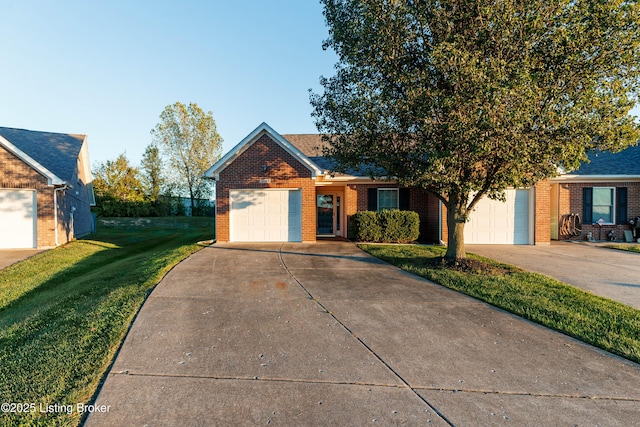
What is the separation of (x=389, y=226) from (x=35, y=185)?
15.2 m

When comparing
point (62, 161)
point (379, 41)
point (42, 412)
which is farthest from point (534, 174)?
point (62, 161)

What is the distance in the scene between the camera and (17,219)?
13.4 metres

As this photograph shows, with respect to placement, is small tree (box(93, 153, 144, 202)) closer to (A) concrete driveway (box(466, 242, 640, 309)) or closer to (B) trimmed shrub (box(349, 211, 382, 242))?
(B) trimmed shrub (box(349, 211, 382, 242))

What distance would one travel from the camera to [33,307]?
6562 mm

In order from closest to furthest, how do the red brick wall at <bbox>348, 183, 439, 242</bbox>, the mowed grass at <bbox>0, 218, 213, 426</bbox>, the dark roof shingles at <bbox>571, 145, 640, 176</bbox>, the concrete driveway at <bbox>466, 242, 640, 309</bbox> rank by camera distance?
the mowed grass at <bbox>0, 218, 213, 426</bbox>, the concrete driveway at <bbox>466, 242, 640, 309</bbox>, the dark roof shingles at <bbox>571, 145, 640, 176</bbox>, the red brick wall at <bbox>348, 183, 439, 242</bbox>

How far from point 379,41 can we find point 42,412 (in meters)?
8.21

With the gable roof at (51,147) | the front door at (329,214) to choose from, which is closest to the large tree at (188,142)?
the gable roof at (51,147)

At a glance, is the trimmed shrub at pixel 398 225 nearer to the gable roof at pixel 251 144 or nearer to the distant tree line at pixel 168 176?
the gable roof at pixel 251 144

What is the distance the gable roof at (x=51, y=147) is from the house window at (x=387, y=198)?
14995 millimetres

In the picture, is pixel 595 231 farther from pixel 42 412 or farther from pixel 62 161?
pixel 62 161

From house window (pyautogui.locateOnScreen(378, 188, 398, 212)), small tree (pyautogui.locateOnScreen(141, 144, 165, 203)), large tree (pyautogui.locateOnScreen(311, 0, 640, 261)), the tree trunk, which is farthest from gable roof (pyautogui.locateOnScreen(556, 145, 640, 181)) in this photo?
small tree (pyautogui.locateOnScreen(141, 144, 165, 203))

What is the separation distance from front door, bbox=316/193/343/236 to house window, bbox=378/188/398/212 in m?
2.33

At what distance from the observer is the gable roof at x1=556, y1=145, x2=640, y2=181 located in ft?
45.1

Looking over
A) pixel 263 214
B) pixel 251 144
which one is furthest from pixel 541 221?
pixel 251 144
